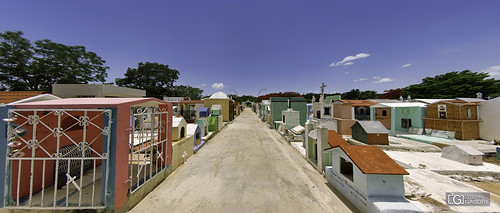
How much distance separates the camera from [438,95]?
104ft

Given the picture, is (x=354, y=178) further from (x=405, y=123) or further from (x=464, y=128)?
(x=405, y=123)

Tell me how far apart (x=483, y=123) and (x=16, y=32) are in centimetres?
6361

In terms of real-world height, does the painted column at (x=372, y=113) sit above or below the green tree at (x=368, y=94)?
below

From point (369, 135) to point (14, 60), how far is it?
51.5 meters

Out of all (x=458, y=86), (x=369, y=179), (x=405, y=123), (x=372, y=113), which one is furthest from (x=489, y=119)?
(x=369, y=179)

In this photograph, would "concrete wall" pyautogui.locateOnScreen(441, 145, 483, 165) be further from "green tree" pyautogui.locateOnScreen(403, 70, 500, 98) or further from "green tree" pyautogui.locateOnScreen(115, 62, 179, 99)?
"green tree" pyautogui.locateOnScreen(115, 62, 179, 99)

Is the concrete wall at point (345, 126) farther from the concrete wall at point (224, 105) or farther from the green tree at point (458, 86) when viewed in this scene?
the green tree at point (458, 86)

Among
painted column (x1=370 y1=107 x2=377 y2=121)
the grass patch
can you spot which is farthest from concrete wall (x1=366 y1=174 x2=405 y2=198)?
painted column (x1=370 y1=107 x2=377 y2=121)

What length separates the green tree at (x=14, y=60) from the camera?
2347cm

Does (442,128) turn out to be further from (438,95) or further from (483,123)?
(438,95)

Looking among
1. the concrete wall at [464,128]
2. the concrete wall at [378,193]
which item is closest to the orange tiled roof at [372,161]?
the concrete wall at [378,193]

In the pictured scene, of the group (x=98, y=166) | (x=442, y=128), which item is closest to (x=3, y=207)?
(x=98, y=166)

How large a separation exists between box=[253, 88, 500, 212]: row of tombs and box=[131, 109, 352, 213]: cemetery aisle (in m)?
1.08

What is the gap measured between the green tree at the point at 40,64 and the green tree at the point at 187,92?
79.3 ft
